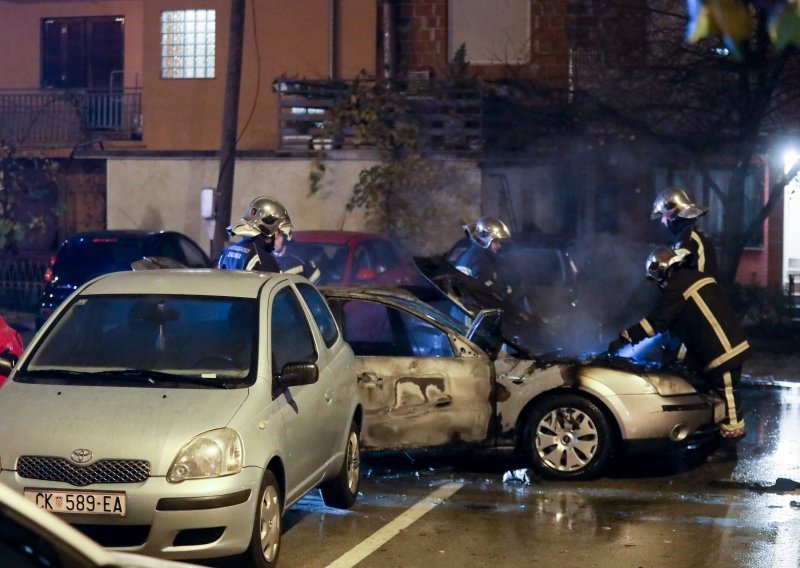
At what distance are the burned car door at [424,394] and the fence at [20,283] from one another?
13796mm

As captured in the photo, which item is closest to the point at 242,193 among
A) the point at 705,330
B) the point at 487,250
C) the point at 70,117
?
the point at 70,117

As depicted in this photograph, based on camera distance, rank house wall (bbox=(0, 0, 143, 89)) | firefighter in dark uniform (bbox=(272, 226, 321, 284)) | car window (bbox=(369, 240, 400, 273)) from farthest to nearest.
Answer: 1. house wall (bbox=(0, 0, 143, 89))
2. car window (bbox=(369, 240, 400, 273))
3. firefighter in dark uniform (bbox=(272, 226, 321, 284))

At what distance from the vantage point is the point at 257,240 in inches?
368

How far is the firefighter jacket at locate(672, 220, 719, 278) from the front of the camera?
9922 millimetres

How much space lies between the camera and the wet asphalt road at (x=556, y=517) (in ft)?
22.5

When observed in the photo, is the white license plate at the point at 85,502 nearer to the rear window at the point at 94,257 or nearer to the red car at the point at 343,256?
the red car at the point at 343,256

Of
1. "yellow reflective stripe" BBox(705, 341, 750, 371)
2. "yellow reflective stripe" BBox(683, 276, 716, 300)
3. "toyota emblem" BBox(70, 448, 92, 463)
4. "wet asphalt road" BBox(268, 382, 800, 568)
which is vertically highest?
"yellow reflective stripe" BBox(683, 276, 716, 300)

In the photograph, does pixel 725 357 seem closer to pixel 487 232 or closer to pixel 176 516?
pixel 487 232

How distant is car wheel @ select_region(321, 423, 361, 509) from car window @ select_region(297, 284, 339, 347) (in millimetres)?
587

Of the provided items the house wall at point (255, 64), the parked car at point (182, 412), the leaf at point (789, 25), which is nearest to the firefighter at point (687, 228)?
the parked car at point (182, 412)

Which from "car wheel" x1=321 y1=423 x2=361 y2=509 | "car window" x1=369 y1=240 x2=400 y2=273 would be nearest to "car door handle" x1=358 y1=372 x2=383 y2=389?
"car wheel" x1=321 y1=423 x2=361 y2=509

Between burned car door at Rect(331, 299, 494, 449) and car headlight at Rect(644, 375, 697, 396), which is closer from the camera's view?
burned car door at Rect(331, 299, 494, 449)

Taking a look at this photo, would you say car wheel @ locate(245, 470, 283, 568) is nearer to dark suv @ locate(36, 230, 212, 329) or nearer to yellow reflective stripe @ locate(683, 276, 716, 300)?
yellow reflective stripe @ locate(683, 276, 716, 300)

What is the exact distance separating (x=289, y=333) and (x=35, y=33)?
2054 centimetres
